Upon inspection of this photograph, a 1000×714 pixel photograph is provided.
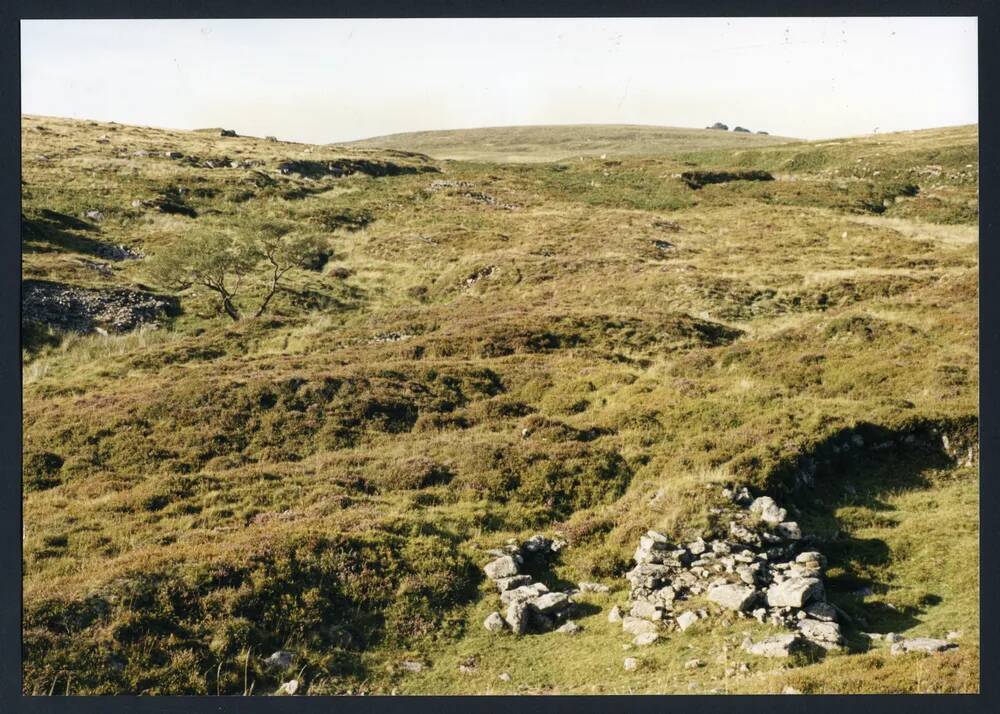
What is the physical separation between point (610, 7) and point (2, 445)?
12.9 meters

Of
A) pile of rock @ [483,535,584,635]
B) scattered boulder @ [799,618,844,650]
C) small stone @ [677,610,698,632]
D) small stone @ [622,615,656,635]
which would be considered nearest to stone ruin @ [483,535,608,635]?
pile of rock @ [483,535,584,635]

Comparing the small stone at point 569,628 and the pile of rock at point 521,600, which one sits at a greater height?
the pile of rock at point 521,600

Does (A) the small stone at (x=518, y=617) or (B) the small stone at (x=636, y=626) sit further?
(A) the small stone at (x=518, y=617)

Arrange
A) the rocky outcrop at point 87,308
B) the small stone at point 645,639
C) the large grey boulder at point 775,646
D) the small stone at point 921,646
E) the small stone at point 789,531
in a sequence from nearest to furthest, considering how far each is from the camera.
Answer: the large grey boulder at point 775,646 → the small stone at point 921,646 → the small stone at point 645,639 → the small stone at point 789,531 → the rocky outcrop at point 87,308

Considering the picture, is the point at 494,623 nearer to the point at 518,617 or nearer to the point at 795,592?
the point at 518,617

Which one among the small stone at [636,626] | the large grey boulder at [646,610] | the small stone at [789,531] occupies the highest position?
the small stone at [789,531]

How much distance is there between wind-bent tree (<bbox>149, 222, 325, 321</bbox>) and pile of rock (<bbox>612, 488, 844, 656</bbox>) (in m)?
25.5

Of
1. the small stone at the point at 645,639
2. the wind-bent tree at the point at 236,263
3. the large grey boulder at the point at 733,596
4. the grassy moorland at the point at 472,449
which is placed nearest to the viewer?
the grassy moorland at the point at 472,449

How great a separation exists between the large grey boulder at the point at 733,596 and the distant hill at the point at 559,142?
96.2m

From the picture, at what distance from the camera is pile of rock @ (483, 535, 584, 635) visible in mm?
13281

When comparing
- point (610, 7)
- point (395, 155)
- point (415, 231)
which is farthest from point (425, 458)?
point (395, 155)

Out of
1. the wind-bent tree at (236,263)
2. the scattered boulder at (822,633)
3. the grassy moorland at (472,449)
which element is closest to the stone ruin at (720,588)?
the scattered boulder at (822,633)

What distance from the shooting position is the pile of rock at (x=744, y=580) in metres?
12.6

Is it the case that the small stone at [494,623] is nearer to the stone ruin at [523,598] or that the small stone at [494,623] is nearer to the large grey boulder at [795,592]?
the stone ruin at [523,598]
